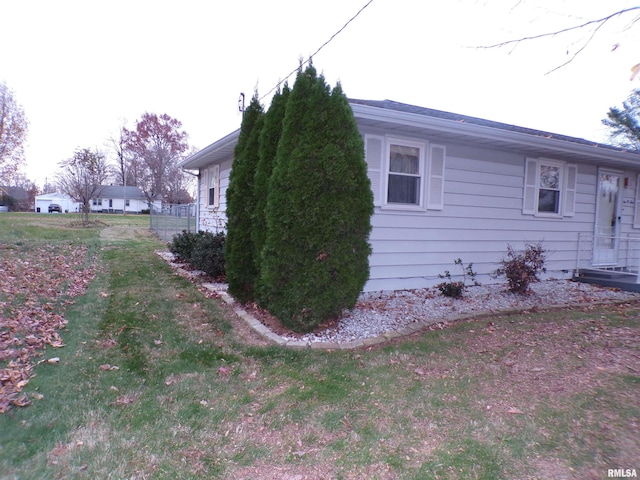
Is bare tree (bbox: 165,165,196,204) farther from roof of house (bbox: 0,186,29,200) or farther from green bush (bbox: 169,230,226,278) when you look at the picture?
green bush (bbox: 169,230,226,278)

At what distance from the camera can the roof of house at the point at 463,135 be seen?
6.09m

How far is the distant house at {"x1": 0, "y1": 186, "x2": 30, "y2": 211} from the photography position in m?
49.4

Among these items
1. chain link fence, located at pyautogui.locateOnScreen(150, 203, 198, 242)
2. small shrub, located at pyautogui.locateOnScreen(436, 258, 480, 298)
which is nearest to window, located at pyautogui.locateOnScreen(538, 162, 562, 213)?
small shrub, located at pyautogui.locateOnScreen(436, 258, 480, 298)

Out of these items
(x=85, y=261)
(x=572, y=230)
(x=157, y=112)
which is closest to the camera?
(x=572, y=230)

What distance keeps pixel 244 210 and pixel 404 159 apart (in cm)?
287

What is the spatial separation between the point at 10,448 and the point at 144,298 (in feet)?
13.3

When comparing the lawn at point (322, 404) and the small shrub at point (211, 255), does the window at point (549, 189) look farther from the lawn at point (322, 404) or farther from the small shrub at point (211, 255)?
the small shrub at point (211, 255)

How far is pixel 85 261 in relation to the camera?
10156mm

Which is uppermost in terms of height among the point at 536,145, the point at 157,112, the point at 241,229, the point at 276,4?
the point at 157,112

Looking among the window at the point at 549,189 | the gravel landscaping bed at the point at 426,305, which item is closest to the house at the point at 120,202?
the gravel landscaping bed at the point at 426,305

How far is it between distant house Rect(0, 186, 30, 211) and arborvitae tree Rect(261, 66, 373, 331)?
186 ft

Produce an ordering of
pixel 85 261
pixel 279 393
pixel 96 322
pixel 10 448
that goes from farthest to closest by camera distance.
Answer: pixel 85 261, pixel 96 322, pixel 279 393, pixel 10 448

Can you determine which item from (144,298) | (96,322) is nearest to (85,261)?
(144,298)

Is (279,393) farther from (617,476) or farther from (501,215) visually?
(501,215)
